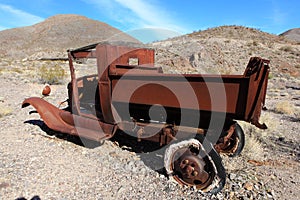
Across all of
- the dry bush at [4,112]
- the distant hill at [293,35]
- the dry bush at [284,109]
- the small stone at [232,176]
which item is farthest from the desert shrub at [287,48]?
the distant hill at [293,35]

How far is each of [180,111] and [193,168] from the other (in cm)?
82

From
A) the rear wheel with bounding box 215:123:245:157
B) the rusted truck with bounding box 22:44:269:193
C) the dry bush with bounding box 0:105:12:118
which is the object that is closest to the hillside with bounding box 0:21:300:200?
the dry bush with bounding box 0:105:12:118

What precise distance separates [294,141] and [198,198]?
328 cm

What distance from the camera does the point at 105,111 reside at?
13.1 feet

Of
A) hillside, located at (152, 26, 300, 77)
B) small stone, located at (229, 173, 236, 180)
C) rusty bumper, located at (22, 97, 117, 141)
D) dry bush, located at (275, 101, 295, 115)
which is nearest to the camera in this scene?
small stone, located at (229, 173, 236, 180)

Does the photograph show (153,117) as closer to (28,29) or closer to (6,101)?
(6,101)

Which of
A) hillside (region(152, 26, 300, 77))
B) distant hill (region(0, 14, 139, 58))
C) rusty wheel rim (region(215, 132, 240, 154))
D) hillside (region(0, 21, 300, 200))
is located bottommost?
hillside (region(0, 21, 300, 200))

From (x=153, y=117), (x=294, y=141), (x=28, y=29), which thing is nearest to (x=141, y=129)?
(x=153, y=117)

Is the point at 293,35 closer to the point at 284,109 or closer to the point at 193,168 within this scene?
the point at 284,109

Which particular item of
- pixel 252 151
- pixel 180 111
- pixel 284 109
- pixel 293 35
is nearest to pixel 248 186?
pixel 252 151

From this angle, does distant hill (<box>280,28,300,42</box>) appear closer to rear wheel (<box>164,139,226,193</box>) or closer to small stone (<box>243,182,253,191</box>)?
small stone (<box>243,182,253,191</box>)

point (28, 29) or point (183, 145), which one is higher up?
point (28, 29)

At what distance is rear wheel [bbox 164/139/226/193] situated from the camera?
307 centimetres

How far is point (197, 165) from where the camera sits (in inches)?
121
